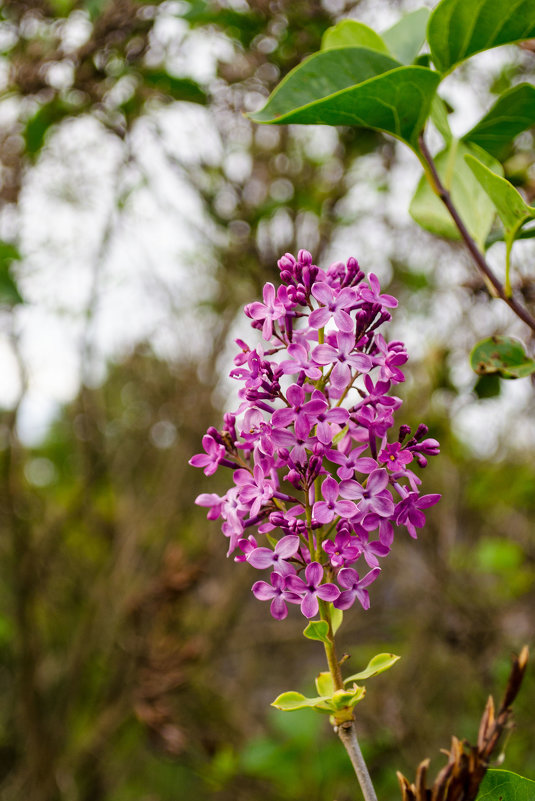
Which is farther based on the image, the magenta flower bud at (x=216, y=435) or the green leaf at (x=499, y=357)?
the green leaf at (x=499, y=357)

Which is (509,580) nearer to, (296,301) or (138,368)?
(138,368)

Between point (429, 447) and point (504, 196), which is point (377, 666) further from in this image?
point (504, 196)

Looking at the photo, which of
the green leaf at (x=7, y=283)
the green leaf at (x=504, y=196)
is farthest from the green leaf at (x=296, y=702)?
the green leaf at (x=7, y=283)

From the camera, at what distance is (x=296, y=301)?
2.33ft

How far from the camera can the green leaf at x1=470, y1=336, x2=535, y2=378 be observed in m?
0.89

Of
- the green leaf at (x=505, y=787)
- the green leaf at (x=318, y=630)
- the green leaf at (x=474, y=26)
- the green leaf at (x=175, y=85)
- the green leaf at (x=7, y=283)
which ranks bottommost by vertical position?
the green leaf at (x=505, y=787)

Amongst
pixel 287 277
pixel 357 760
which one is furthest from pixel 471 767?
pixel 287 277

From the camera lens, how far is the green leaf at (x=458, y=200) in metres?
0.88

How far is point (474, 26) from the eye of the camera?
73 centimetres

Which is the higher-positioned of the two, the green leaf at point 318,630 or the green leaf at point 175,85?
the green leaf at point 175,85

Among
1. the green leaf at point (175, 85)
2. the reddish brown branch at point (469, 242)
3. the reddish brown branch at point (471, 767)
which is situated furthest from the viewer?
the green leaf at point (175, 85)

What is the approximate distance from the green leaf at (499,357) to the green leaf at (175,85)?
1.08 metres

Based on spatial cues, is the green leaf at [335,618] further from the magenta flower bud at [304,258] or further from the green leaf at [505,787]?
the magenta flower bud at [304,258]

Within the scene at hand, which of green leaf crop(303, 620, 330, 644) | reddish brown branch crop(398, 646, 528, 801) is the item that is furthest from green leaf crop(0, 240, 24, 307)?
reddish brown branch crop(398, 646, 528, 801)
